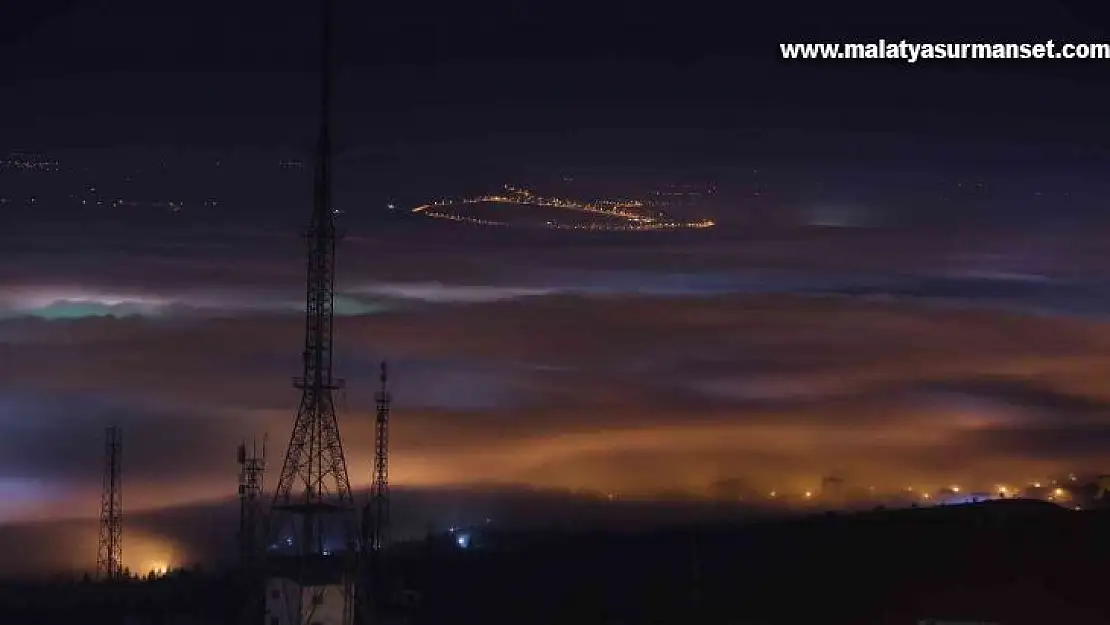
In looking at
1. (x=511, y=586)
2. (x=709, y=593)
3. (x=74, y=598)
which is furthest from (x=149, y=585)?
(x=709, y=593)

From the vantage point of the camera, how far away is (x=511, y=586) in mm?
50094

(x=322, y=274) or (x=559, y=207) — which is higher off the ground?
(x=559, y=207)

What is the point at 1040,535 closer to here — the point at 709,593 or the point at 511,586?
the point at 709,593

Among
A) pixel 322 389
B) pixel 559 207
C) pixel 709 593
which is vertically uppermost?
pixel 559 207

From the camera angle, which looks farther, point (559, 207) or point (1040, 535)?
point (559, 207)

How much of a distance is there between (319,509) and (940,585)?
14127mm

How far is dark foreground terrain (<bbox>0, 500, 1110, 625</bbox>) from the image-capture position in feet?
127

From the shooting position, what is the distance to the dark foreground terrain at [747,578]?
127 ft

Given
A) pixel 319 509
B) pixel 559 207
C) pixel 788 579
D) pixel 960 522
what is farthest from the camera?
pixel 559 207

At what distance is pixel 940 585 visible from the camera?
41.8 m

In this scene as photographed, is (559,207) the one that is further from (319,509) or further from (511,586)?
(319,509)

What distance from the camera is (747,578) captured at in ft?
154

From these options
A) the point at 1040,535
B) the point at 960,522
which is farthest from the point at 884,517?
the point at 1040,535

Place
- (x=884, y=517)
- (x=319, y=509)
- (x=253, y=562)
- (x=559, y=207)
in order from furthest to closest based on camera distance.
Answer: (x=559, y=207), (x=884, y=517), (x=253, y=562), (x=319, y=509)
